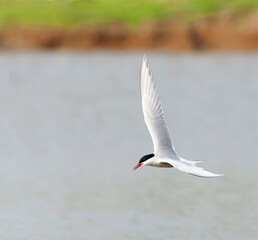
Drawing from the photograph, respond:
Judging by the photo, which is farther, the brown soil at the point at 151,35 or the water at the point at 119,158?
the brown soil at the point at 151,35

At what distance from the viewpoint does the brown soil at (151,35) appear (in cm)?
3148

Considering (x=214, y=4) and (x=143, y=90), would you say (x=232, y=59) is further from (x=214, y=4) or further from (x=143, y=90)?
(x=143, y=90)

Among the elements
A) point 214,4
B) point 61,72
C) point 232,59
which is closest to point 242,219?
point 61,72

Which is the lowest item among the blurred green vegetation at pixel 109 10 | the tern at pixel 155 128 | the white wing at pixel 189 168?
the white wing at pixel 189 168

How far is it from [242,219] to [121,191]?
5.87 ft

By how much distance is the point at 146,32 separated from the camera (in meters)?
32.0

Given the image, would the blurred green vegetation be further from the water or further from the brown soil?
the water

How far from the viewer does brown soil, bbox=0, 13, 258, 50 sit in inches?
1240

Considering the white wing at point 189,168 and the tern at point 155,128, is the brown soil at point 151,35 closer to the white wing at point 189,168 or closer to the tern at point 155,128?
the tern at point 155,128

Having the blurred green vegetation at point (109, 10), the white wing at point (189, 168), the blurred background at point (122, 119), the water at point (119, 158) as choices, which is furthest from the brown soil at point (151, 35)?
the white wing at point (189, 168)

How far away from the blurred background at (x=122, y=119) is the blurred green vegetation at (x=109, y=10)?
0.09 meters

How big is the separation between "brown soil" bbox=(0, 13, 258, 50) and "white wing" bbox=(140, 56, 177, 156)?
23.3m

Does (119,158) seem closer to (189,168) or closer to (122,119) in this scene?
(122,119)

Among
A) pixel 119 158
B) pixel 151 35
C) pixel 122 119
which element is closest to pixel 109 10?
pixel 151 35
